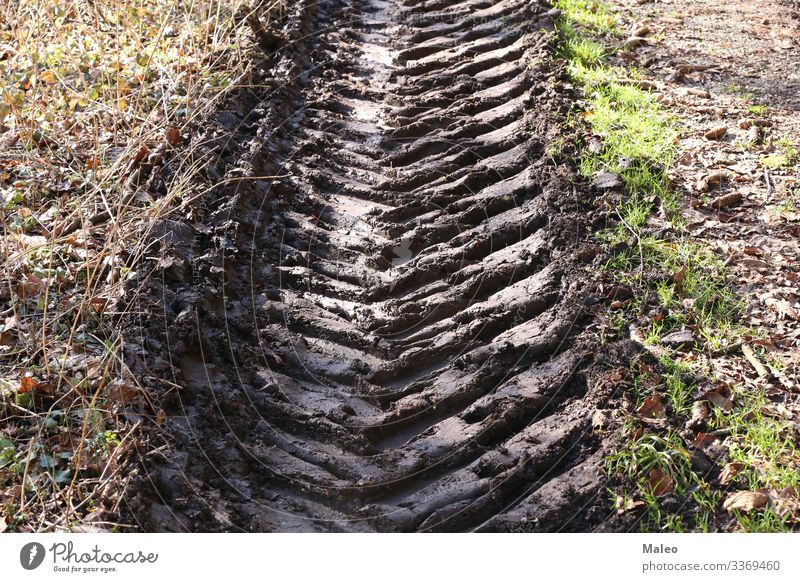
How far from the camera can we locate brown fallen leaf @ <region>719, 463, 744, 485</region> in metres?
2.75

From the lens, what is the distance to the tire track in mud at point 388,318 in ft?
9.59

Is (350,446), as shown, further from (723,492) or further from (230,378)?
(723,492)

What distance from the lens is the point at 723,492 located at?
2725mm

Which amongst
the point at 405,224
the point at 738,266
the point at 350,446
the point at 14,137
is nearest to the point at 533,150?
the point at 405,224

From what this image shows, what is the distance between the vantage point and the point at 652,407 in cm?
304

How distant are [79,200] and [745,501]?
336 cm

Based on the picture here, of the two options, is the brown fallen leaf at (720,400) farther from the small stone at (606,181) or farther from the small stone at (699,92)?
the small stone at (699,92)

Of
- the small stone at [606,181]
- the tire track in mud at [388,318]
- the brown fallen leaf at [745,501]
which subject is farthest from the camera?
the small stone at [606,181]

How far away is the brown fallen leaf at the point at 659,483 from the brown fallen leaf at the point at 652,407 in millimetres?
291

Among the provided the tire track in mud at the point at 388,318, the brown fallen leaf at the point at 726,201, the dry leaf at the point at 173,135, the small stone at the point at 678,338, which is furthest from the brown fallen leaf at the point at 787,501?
the dry leaf at the point at 173,135

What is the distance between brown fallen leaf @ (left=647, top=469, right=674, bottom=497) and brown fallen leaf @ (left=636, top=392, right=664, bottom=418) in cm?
29

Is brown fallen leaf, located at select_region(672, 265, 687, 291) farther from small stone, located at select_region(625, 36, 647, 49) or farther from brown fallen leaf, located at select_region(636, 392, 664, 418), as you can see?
small stone, located at select_region(625, 36, 647, 49)
